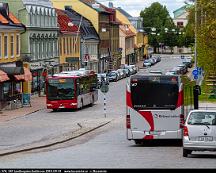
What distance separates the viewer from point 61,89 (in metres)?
56.4

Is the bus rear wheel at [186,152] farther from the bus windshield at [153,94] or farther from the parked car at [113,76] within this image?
the parked car at [113,76]

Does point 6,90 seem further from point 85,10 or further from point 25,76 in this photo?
point 85,10

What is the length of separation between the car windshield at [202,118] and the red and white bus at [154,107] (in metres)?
4.92

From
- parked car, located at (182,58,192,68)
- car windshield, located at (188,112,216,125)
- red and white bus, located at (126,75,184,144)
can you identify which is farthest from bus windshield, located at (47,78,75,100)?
parked car, located at (182,58,192,68)

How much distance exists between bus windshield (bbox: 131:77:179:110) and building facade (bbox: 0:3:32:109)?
30761 mm

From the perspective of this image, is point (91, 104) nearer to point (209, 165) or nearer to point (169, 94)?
point (169, 94)

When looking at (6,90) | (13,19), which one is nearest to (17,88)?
(6,90)

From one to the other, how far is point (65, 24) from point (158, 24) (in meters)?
89.8

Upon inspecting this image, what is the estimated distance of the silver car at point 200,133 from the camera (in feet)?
78.2

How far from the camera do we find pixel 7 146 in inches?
1254

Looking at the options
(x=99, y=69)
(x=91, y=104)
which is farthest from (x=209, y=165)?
(x=99, y=69)

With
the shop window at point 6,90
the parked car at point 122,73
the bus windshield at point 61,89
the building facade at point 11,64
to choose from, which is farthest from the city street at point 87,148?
the parked car at point 122,73

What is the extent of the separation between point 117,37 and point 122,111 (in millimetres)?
79789

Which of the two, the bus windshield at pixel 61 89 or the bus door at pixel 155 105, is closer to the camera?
the bus door at pixel 155 105
